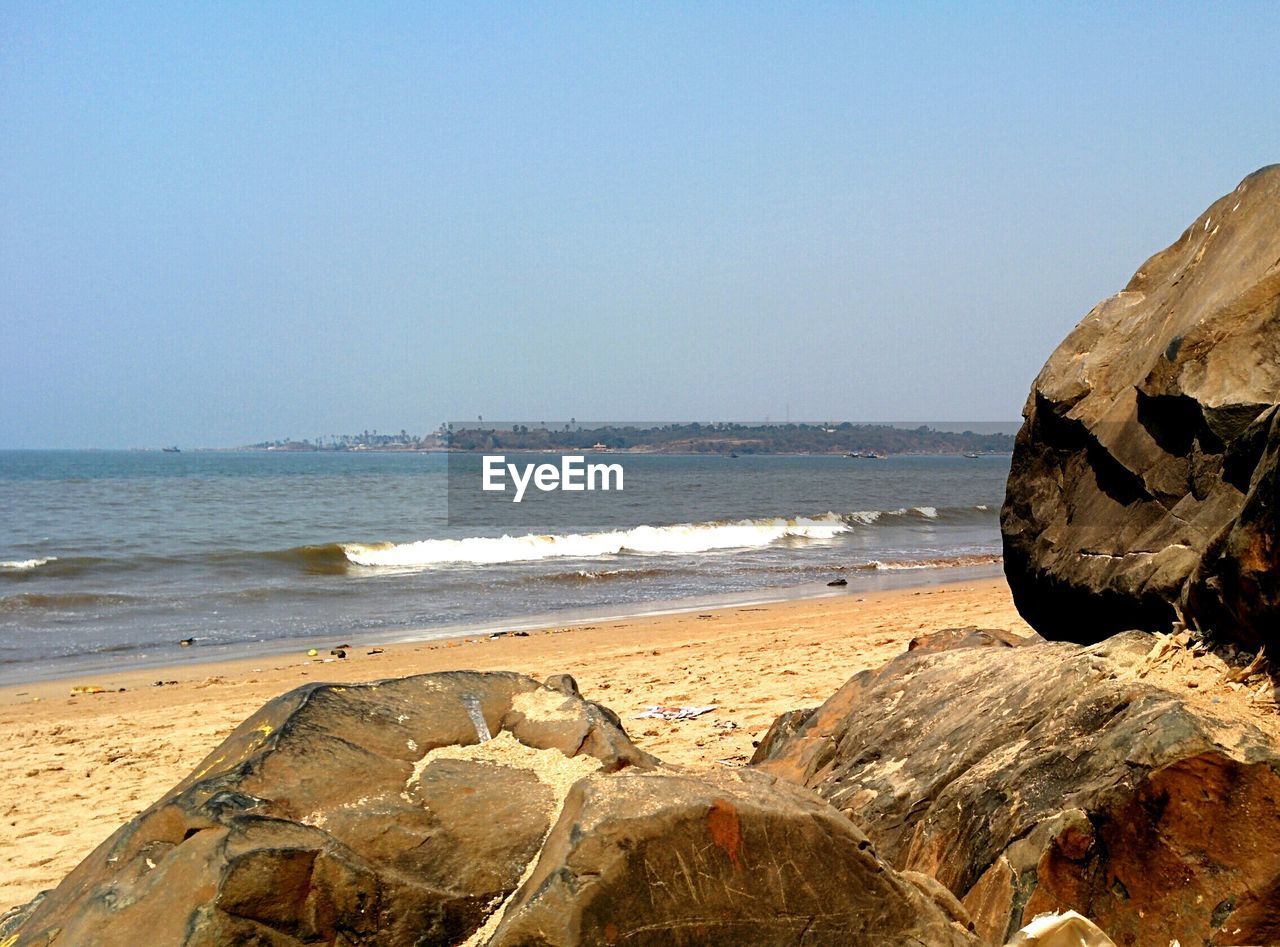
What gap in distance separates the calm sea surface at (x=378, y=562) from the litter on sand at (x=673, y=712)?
7.36 metres

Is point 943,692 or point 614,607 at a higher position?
point 943,692

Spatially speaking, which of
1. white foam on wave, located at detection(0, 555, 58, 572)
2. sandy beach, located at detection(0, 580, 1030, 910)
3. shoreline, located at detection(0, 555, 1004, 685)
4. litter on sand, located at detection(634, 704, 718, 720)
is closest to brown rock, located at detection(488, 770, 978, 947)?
sandy beach, located at detection(0, 580, 1030, 910)

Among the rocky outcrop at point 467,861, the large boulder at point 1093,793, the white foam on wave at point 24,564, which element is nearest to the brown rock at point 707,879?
the rocky outcrop at point 467,861

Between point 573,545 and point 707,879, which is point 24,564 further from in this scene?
point 707,879

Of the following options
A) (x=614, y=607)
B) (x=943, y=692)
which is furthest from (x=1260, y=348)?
(x=614, y=607)

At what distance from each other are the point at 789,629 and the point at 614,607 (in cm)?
470

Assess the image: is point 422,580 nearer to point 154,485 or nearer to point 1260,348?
point 1260,348

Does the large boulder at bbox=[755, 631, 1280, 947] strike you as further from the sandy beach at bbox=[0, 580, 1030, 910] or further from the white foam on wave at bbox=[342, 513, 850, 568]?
the white foam on wave at bbox=[342, 513, 850, 568]

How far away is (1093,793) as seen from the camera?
3516 mm

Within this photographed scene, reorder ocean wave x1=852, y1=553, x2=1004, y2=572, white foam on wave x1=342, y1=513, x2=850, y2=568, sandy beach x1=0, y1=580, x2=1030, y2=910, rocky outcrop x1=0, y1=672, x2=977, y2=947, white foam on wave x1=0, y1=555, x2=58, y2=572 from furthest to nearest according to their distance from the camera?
white foam on wave x1=342, y1=513, x2=850, y2=568 < ocean wave x1=852, y1=553, x2=1004, y2=572 < white foam on wave x1=0, y1=555, x2=58, y2=572 < sandy beach x1=0, y1=580, x2=1030, y2=910 < rocky outcrop x1=0, y1=672, x2=977, y2=947

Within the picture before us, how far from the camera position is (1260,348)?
487 centimetres

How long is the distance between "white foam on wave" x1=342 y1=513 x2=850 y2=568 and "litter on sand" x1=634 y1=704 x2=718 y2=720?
58.4ft

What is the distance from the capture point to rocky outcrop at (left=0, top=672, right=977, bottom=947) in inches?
107

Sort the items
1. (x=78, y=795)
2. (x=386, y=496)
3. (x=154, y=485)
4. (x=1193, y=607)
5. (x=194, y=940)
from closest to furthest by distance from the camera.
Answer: (x=194, y=940) → (x=1193, y=607) → (x=78, y=795) → (x=386, y=496) → (x=154, y=485)
